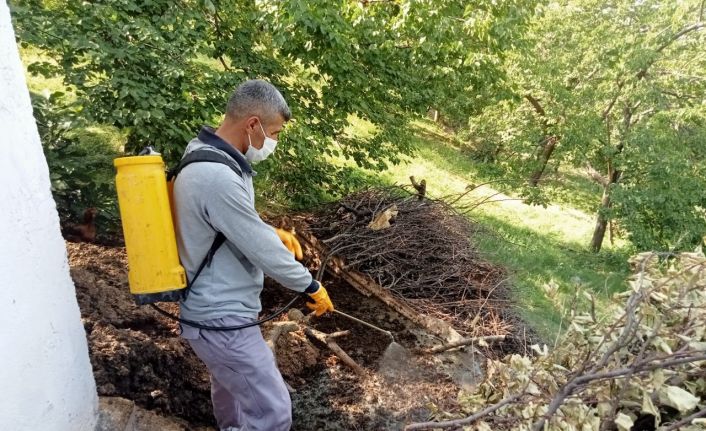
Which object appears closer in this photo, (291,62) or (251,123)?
(251,123)

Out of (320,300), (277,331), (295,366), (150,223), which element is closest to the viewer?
(150,223)

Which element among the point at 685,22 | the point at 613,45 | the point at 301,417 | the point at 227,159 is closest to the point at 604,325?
the point at 227,159

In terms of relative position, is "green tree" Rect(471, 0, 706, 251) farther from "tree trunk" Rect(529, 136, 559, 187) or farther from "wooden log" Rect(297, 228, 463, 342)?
"wooden log" Rect(297, 228, 463, 342)

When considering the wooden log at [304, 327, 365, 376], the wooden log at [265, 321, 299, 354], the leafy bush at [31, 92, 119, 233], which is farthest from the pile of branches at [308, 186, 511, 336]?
the leafy bush at [31, 92, 119, 233]

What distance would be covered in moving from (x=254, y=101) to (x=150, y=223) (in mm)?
708

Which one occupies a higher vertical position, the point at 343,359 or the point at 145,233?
the point at 145,233

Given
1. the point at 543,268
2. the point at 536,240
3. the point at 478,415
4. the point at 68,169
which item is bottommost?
the point at 536,240

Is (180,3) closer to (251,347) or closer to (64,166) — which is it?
(64,166)

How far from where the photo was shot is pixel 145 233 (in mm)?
1981

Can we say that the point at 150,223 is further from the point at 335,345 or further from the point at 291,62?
the point at 291,62

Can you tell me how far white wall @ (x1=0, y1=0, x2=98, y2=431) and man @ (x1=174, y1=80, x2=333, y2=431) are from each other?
496 mm

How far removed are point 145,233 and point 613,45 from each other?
1187cm

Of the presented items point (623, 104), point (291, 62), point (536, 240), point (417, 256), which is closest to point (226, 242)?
point (417, 256)

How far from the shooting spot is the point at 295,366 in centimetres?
359
